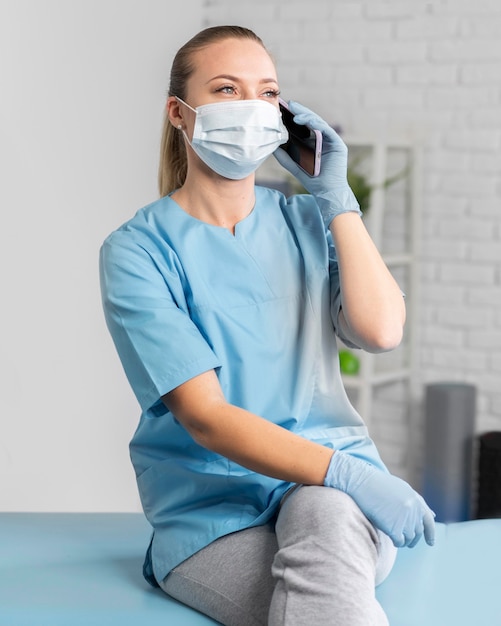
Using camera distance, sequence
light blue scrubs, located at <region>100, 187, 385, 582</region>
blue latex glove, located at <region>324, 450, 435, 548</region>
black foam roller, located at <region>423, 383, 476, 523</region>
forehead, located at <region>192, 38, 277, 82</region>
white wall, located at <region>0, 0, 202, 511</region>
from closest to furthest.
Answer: blue latex glove, located at <region>324, 450, 435, 548</region> → light blue scrubs, located at <region>100, 187, 385, 582</region> → forehead, located at <region>192, 38, 277, 82</region> → white wall, located at <region>0, 0, 202, 511</region> → black foam roller, located at <region>423, 383, 476, 523</region>

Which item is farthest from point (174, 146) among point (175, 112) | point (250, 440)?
point (250, 440)

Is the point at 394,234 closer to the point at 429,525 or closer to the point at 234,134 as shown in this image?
the point at 234,134

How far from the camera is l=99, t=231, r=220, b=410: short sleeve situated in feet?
4.45

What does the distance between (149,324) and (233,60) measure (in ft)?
1.47

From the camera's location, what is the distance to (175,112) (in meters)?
1.60

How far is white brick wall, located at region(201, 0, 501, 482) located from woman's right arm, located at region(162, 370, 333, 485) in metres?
2.08

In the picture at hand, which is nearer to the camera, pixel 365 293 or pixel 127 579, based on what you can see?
pixel 365 293

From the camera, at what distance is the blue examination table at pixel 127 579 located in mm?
1396

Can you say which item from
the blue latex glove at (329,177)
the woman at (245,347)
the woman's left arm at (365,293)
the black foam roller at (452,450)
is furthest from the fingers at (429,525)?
the black foam roller at (452,450)

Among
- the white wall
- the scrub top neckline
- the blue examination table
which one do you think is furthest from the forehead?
the white wall

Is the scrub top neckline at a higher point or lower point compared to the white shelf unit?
higher

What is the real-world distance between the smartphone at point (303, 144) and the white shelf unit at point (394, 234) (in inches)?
62.3

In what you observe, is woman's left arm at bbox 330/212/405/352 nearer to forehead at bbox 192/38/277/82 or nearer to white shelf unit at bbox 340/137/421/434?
forehead at bbox 192/38/277/82

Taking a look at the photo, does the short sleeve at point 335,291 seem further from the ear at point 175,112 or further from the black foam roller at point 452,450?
the black foam roller at point 452,450
